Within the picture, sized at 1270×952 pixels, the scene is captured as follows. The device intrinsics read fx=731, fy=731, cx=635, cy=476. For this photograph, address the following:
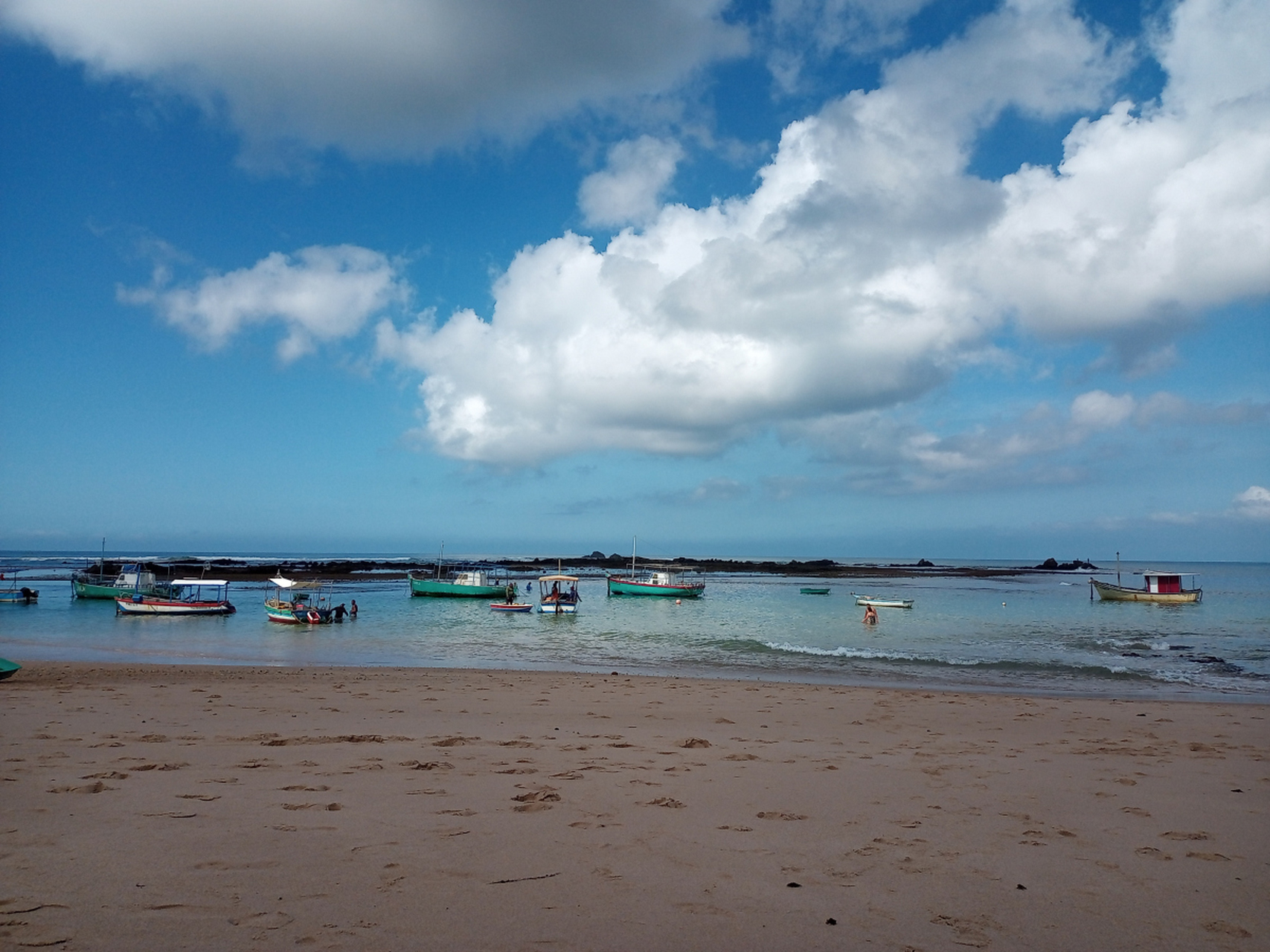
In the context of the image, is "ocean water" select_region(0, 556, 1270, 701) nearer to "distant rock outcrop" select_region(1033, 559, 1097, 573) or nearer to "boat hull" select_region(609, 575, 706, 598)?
"boat hull" select_region(609, 575, 706, 598)

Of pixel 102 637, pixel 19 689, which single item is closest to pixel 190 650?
pixel 102 637

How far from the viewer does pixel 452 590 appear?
60375 millimetres

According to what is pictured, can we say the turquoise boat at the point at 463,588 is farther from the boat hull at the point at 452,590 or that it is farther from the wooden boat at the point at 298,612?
the wooden boat at the point at 298,612

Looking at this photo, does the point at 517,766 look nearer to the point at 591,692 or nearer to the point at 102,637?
the point at 591,692

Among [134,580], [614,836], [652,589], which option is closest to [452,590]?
[652,589]

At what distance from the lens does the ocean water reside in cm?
2152

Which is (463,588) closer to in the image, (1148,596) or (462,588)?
(462,588)

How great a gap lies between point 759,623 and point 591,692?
82.2ft

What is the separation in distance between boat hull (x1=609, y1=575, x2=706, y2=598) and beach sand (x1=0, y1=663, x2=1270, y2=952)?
53.5 metres

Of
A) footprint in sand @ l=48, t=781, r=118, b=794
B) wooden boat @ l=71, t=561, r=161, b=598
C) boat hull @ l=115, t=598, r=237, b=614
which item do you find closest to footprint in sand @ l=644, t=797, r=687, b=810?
footprint in sand @ l=48, t=781, r=118, b=794

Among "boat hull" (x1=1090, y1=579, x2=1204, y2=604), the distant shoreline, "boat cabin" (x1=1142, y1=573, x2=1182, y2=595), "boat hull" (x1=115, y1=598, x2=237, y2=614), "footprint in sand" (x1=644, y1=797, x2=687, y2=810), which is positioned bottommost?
the distant shoreline

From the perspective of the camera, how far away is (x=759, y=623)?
3919 cm

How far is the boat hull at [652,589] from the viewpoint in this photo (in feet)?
212

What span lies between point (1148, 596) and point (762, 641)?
43885mm
